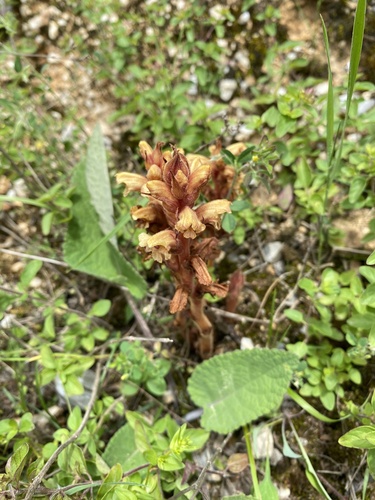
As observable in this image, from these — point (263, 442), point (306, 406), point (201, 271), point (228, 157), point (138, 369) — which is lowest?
point (263, 442)

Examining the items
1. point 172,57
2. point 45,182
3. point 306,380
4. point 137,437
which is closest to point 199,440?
Result: point 137,437

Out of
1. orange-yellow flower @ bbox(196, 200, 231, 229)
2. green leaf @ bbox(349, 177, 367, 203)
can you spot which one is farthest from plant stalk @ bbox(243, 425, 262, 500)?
green leaf @ bbox(349, 177, 367, 203)

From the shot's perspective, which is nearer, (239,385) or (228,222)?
(228,222)

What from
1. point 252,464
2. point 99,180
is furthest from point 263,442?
point 99,180

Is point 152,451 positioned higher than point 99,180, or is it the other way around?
point 99,180

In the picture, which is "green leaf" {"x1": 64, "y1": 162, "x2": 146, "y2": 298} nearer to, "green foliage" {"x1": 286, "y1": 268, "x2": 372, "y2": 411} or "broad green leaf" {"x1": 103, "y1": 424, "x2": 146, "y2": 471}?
"broad green leaf" {"x1": 103, "y1": 424, "x2": 146, "y2": 471}

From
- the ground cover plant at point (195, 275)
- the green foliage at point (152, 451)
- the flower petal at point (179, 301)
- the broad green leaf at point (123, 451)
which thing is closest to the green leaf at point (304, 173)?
the ground cover plant at point (195, 275)

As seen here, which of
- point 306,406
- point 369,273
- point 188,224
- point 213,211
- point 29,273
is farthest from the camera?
point 29,273

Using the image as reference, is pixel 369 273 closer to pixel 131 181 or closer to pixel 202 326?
pixel 202 326
